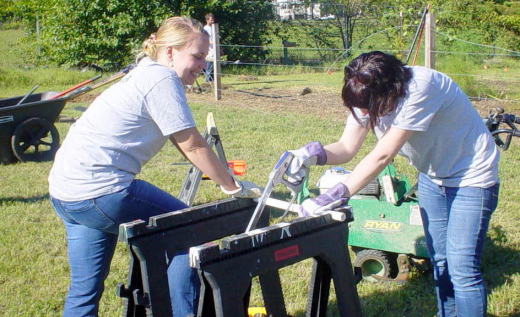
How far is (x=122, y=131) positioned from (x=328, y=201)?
2.96 ft

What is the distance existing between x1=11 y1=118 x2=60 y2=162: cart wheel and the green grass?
0.68ft

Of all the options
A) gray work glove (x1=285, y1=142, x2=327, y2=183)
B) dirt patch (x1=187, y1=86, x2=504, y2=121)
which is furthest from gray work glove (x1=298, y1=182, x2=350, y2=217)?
dirt patch (x1=187, y1=86, x2=504, y2=121)

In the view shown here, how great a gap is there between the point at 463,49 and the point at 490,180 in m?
13.1

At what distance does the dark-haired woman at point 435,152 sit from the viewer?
2609mm

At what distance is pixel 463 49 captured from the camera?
15.1 m

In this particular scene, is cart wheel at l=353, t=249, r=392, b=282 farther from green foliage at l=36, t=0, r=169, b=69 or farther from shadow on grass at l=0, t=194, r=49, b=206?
green foliage at l=36, t=0, r=169, b=69

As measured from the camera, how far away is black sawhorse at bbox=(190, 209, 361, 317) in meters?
2.31

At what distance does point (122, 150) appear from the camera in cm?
265

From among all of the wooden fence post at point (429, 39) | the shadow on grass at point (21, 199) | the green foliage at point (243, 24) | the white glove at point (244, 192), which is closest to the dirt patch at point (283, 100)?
the wooden fence post at point (429, 39)

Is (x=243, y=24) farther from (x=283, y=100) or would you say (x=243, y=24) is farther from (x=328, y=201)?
(x=328, y=201)

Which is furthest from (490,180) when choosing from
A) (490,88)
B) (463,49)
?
(463,49)

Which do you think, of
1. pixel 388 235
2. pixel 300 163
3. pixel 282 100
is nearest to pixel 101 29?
pixel 282 100

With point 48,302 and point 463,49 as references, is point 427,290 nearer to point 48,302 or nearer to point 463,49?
point 48,302

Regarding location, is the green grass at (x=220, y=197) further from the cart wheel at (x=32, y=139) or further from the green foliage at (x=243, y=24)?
the green foliage at (x=243, y=24)
